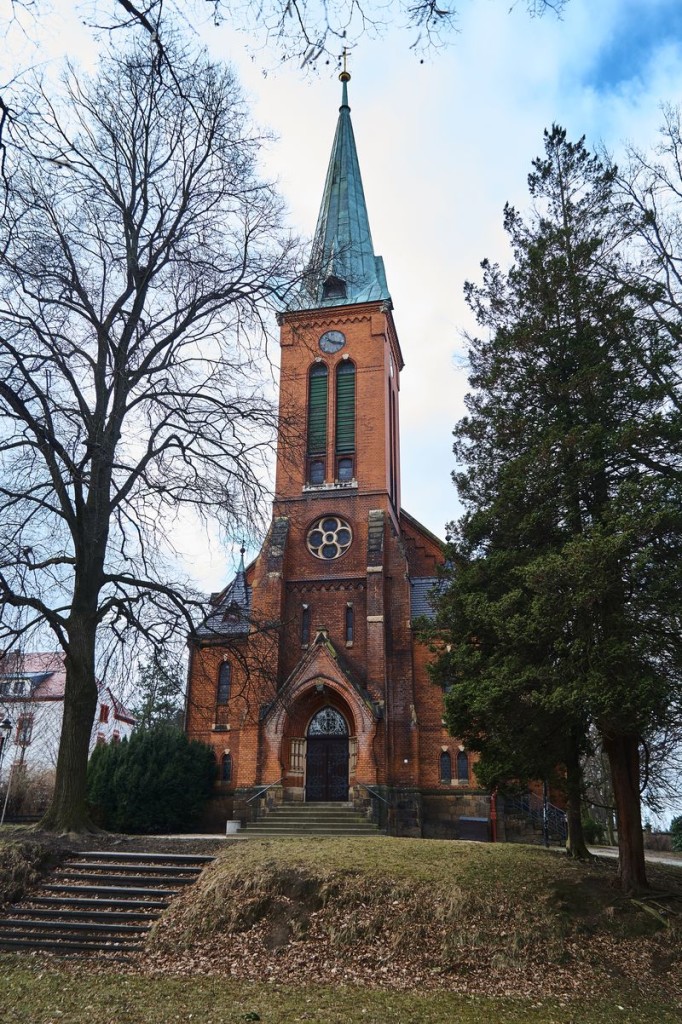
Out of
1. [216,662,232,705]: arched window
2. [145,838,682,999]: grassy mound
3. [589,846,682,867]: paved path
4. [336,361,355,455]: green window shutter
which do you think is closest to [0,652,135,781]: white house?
[216,662,232,705]: arched window

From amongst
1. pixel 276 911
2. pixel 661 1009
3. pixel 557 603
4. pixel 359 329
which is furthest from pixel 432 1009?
pixel 359 329

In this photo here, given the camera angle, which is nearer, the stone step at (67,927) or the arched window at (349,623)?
the stone step at (67,927)

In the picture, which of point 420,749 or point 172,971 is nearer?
point 172,971

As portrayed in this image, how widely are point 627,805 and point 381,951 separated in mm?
4231

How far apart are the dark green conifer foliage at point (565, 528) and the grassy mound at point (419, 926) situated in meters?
1.23

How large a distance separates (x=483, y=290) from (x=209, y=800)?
1830cm

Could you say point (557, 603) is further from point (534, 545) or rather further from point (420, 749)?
point (420, 749)

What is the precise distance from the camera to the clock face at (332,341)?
2914 cm

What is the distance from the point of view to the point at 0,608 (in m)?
12.3

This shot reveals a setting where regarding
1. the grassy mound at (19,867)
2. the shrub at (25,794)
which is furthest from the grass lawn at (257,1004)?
the shrub at (25,794)

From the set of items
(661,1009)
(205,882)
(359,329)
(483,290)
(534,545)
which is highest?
(359,329)

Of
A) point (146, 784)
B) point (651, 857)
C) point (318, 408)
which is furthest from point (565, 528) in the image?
point (318, 408)

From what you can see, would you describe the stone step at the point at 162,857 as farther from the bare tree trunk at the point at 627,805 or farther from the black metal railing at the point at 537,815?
the black metal railing at the point at 537,815

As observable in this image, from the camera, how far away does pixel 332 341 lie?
96.2 feet
